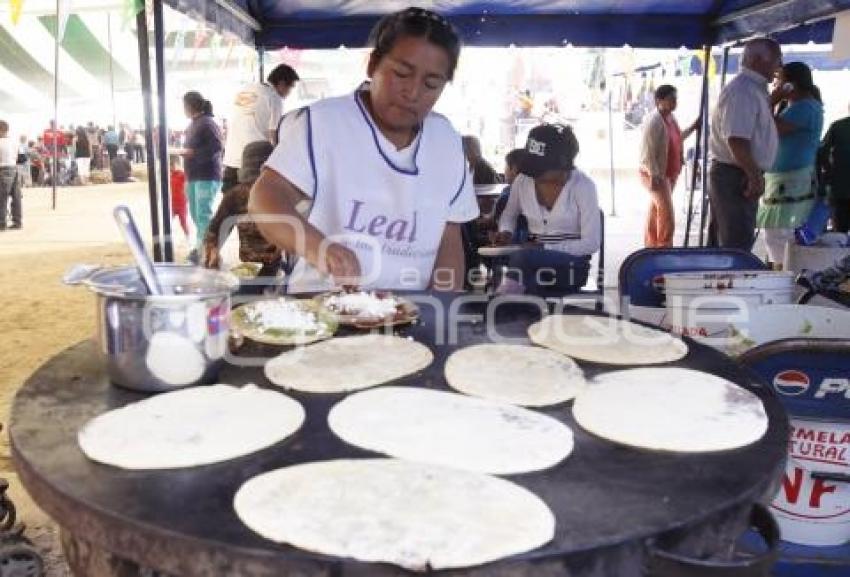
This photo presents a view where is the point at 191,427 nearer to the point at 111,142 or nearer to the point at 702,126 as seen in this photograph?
the point at 702,126

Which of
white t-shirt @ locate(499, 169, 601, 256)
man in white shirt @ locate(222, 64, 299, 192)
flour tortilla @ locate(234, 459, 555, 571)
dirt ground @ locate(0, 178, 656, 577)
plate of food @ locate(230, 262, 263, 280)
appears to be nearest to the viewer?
flour tortilla @ locate(234, 459, 555, 571)

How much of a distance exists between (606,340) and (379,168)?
82 centimetres

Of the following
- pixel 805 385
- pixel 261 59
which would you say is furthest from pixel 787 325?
pixel 261 59

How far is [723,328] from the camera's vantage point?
6.79 feet

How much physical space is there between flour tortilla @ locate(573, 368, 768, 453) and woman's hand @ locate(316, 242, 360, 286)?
64cm

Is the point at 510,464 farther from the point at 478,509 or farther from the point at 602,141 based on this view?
the point at 602,141

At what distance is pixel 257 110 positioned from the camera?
6.54m

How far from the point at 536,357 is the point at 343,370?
Answer: 0.40 m

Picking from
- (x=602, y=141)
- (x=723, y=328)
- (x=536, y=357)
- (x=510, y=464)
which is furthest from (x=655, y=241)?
(x=602, y=141)

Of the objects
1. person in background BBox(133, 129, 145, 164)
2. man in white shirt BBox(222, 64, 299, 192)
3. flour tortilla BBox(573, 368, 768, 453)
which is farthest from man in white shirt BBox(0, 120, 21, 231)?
person in background BBox(133, 129, 145, 164)

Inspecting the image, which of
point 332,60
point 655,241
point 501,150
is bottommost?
point 655,241

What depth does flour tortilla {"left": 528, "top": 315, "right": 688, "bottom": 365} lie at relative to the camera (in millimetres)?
1479

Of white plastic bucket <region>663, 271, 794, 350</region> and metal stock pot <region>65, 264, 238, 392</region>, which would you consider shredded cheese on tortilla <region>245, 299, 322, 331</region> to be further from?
white plastic bucket <region>663, 271, 794, 350</region>

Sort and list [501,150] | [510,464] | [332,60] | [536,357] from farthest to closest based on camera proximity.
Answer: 1. [332,60]
2. [501,150]
3. [536,357]
4. [510,464]
